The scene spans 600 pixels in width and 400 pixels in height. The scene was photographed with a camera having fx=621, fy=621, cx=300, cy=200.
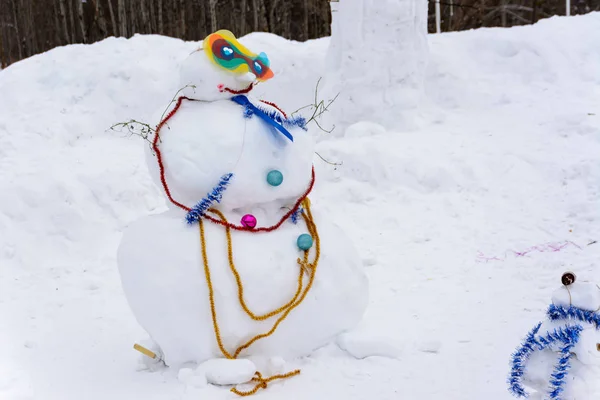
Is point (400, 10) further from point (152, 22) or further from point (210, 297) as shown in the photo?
point (152, 22)

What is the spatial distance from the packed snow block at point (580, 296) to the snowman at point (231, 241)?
3.89 ft

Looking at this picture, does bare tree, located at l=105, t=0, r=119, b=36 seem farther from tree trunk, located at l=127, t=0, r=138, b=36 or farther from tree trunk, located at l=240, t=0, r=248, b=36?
tree trunk, located at l=240, t=0, r=248, b=36

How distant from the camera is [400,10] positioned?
6.79m

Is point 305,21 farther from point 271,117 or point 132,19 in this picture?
point 271,117

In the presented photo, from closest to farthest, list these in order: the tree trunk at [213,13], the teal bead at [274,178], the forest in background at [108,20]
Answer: the teal bead at [274,178]
the forest in background at [108,20]
the tree trunk at [213,13]

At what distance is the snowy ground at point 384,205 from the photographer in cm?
313

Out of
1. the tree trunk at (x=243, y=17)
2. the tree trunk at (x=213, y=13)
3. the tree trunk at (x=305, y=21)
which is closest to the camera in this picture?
the tree trunk at (x=213, y=13)

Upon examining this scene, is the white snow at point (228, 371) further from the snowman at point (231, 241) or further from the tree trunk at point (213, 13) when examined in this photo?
the tree trunk at point (213, 13)

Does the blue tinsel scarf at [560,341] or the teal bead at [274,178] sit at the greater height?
the teal bead at [274,178]

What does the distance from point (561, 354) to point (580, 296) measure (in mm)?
210

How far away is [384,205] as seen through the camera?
5.68 m

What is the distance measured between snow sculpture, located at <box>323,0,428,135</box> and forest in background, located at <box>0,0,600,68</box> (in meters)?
5.12

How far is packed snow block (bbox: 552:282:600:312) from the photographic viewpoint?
2.08 m

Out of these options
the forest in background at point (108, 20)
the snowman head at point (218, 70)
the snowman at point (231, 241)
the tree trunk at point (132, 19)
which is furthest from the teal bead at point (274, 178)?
the tree trunk at point (132, 19)
